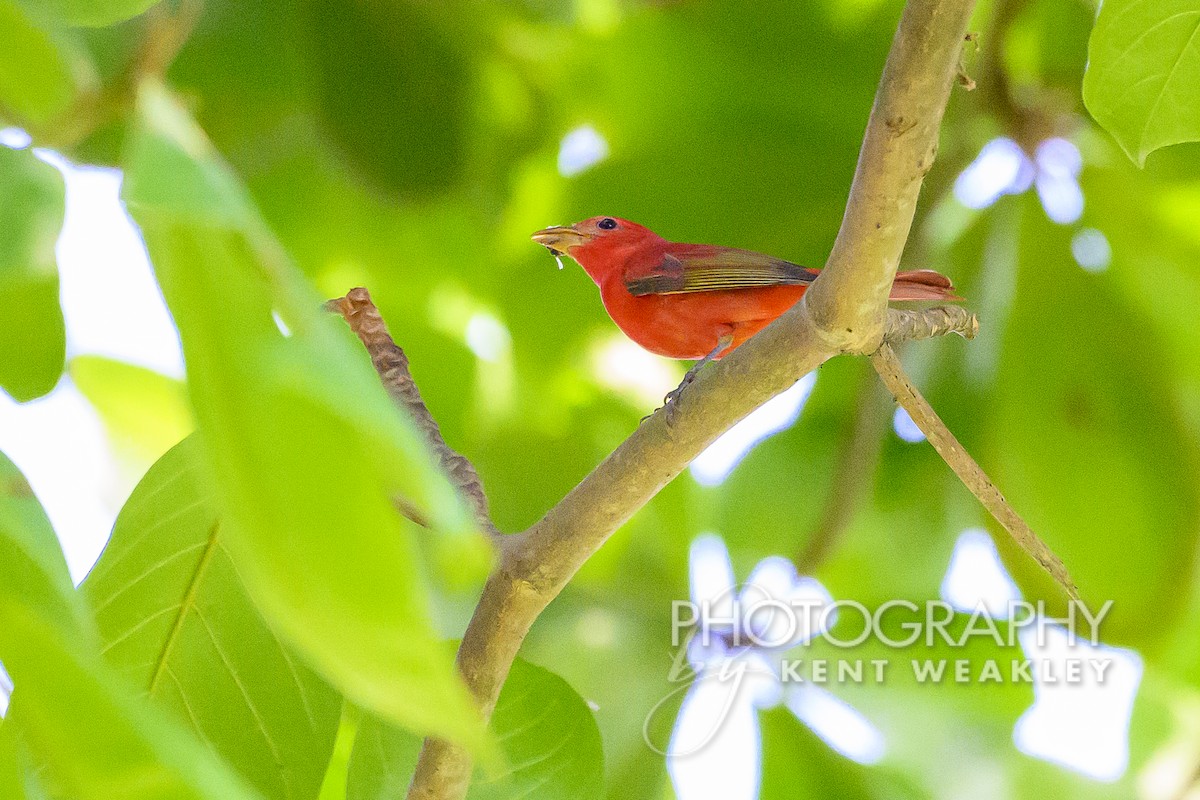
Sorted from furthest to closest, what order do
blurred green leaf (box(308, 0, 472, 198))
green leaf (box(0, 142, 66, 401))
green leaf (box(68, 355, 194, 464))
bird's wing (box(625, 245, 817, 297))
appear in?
blurred green leaf (box(308, 0, 472, 198))
green leaf (box(68, 355, 194, 464))
bird's wing (box(625, 245, 817, 297))
green leaf (box(0, 142, 66, 401))

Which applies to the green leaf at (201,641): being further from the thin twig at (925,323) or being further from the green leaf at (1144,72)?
the green leaf at (1144,72)

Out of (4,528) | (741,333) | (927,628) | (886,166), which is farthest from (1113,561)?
(4,528)

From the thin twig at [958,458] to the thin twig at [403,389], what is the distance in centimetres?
40

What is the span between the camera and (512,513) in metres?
2.17

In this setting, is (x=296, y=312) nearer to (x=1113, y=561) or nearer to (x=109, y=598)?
(x=109, y=598)

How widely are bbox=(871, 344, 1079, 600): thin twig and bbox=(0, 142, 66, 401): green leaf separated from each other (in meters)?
0.65

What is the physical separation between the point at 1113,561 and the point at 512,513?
1.04 m

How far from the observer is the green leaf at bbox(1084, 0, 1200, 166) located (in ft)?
3.08

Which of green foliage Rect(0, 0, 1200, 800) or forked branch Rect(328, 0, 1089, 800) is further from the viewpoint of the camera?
green foliage Rect(0, 0, 1200, 800)

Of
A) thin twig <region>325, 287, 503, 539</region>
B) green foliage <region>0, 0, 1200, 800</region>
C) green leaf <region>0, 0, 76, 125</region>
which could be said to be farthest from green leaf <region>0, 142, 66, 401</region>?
green foliage <region>0, 0, 1200, 800</region>

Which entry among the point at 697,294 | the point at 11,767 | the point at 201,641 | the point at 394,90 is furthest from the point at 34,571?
the point at 394,90

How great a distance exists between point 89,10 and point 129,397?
57.0 inches

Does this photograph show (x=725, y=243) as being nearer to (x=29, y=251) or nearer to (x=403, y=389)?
(x=403, y=389)

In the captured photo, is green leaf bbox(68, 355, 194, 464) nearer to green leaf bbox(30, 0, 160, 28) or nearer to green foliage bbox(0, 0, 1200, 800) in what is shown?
green foliage bbox(0, 0, 1200, 800)
